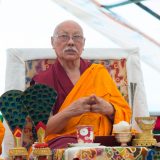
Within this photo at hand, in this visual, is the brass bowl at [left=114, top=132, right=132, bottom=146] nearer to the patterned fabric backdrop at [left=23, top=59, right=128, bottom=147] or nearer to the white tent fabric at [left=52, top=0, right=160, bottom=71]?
the patterned fabric backdrop at [left=23, top=59, right=128, bottom=147]

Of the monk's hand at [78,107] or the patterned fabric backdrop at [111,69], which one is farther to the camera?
the patterned fabric backdrop at [111,69]

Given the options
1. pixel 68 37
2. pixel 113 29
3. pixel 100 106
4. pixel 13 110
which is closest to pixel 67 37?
pixel 68 37

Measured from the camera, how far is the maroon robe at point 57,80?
105 inches

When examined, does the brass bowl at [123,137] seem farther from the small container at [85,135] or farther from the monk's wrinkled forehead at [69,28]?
the monk's wrinkled forehead at [69,28]

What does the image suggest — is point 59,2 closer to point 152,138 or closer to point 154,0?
point 154,0

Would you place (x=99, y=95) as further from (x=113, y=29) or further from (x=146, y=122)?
(x=113, y=29)

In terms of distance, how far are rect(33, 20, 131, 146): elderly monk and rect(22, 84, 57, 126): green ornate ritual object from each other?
547 mm

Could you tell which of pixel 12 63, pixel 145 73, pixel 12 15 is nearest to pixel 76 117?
pixel 12 63

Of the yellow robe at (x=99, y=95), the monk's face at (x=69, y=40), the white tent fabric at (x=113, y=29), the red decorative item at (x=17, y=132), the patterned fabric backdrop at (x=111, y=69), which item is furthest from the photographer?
the white tent fabric at (x=113, y=29)

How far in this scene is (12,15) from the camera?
542cm

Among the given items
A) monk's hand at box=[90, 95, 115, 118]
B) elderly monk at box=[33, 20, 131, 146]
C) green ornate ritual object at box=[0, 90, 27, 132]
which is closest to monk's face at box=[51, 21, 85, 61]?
elderly monk at box=[33, 20, 131, 146]

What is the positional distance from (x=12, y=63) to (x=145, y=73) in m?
3.49

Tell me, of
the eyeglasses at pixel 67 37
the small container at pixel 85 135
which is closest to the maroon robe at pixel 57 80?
the eyeglasses at pixel 67 37

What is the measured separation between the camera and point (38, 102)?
192 cm
